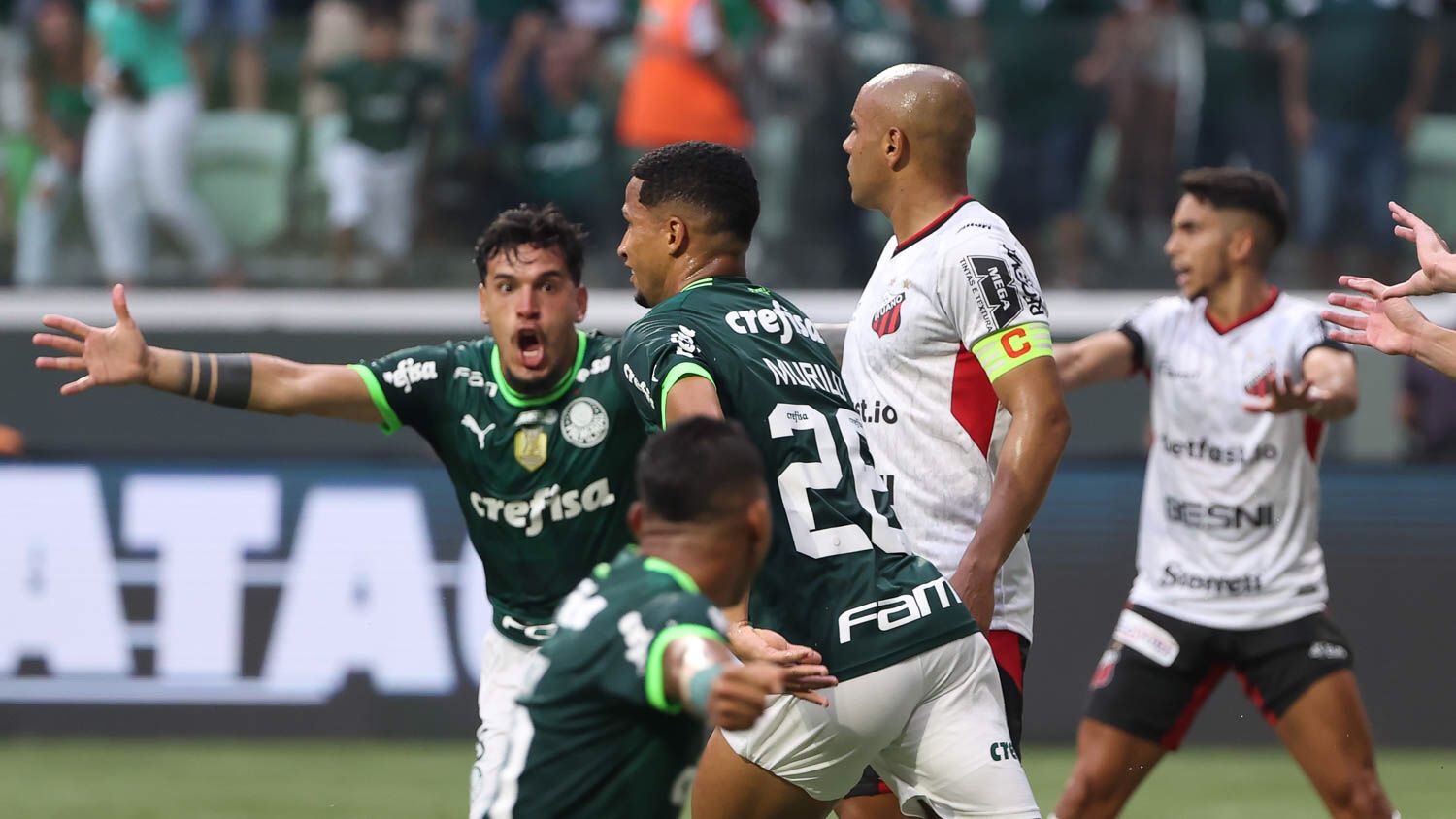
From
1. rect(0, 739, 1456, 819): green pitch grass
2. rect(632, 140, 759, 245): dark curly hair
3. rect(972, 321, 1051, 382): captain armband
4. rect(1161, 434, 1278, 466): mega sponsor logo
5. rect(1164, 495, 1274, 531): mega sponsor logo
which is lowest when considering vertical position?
rect(0, 739, 1456, 819): green pitch grass

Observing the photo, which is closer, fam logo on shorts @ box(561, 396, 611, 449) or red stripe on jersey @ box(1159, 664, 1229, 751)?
fam logo on shorts @ box(561, 396, 611, 449)

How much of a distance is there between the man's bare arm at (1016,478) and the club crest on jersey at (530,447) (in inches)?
61.9

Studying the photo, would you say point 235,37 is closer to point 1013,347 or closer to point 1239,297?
point 1239,297

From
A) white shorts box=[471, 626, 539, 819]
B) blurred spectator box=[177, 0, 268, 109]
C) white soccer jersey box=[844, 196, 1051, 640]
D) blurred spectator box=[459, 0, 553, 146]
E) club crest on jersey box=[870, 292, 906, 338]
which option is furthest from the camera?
blurred spectator box=[177, 0, 268, 109]

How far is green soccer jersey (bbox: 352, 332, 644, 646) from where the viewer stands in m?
5.98

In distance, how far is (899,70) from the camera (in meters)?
5.43

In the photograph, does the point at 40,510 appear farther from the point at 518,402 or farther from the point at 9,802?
the point at 518,402

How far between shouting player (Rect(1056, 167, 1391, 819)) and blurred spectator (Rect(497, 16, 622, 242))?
4600 millimetres

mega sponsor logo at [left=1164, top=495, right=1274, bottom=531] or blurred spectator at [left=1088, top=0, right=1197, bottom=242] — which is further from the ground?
blurred spectator at [left=1088, top=0, right=1197, bottom=242]

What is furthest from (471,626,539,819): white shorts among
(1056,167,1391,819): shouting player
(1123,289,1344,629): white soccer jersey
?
(1123,289,1344,629): white soccer jersey

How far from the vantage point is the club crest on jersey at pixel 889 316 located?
5305mm

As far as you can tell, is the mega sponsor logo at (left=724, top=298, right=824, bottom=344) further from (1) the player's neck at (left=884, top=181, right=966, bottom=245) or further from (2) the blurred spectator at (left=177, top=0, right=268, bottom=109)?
(2) the blurred spectator at (left=177, top=0, right=268, bottom=109)

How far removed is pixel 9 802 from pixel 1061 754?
5.06 metres

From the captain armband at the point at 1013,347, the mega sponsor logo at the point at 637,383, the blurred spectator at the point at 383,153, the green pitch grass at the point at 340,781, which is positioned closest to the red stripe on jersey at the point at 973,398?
the captain armband at the point at 1013,347
